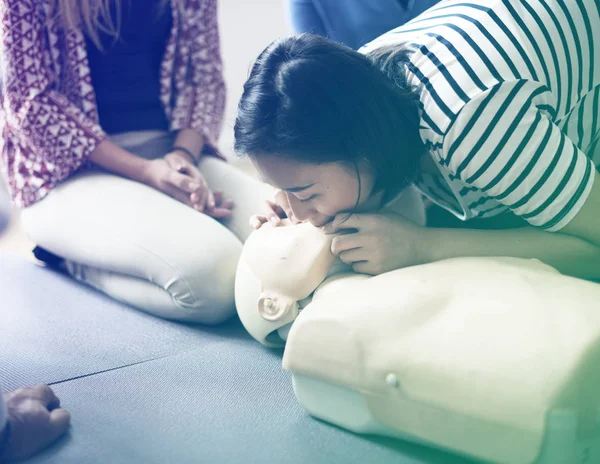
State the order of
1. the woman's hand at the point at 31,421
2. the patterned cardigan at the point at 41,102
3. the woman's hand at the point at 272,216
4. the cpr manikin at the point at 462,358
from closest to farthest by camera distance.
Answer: the cpr manikin at the point at 462,358 → the woman's hand at the point at 31,421 → the woman's hand at the point at 272,216 → the patterned cardigan at the point at 41,102

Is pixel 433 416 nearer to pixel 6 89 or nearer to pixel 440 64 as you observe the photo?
pixel 440 64

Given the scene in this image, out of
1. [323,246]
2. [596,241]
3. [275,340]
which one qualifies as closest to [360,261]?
[323,246]

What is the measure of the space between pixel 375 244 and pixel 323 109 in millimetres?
192

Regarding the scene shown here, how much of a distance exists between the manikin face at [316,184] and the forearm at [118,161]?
425mm

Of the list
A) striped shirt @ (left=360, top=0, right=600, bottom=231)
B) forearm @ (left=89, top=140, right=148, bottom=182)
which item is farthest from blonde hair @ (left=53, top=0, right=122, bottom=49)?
striped shirt @ (left=360, top=0, right=600, bottom=231)

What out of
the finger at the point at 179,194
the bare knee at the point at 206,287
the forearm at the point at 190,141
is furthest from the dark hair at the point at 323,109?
the forearm at the point at 190,141

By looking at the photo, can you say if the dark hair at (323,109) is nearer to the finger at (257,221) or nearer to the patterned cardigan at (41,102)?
the finger at (257,221)

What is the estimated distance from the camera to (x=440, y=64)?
78cm

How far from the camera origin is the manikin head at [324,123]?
739mm

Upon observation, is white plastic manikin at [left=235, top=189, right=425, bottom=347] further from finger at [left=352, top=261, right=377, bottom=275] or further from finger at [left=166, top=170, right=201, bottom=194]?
finger at [left=166, top=170, right=201, bottom=194]

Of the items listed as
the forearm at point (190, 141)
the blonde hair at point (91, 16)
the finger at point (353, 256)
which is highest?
the blonde hair at point (91, 16)

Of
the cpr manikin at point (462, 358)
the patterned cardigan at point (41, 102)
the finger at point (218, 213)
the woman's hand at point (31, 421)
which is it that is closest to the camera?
the cpr manikin at point (462, 358)

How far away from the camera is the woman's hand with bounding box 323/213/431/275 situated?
2.68 feet

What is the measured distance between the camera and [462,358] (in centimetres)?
64
